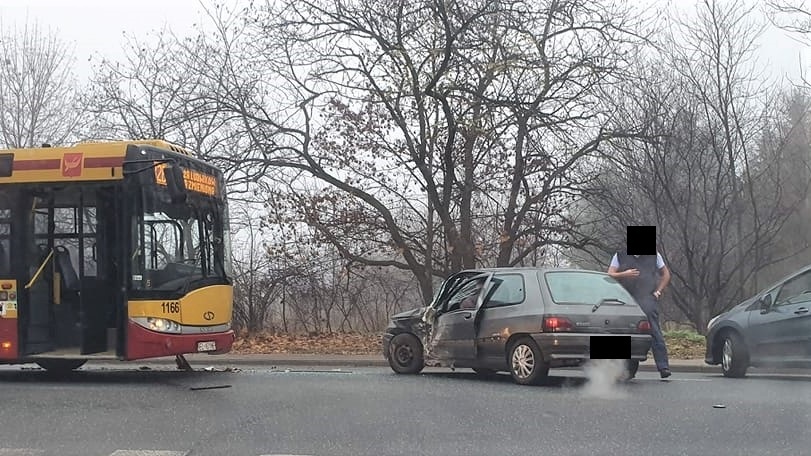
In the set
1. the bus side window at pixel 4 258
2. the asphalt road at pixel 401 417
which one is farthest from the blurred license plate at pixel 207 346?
the bus side window at pixel 4 258

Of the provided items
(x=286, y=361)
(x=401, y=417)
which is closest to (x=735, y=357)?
(x=401, y=417)

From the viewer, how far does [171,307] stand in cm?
1062

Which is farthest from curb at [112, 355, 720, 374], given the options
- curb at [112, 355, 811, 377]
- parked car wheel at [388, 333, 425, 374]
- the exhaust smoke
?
the exhaust smoke

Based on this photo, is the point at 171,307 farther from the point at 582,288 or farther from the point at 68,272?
the point at 582,288

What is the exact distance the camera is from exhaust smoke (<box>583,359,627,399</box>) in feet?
31.9

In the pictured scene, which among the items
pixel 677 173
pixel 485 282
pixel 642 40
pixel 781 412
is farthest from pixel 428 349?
pixel 677 173

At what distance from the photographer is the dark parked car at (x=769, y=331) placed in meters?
10.8

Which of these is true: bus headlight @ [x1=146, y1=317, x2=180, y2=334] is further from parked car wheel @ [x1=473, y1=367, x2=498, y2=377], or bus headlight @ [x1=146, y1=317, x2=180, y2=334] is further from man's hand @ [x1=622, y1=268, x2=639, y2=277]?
man's hand @ [x1=622, y1=268, x2=639, y2=277]

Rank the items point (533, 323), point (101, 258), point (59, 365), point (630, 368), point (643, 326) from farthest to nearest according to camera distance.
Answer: point (59, 365) < point (101, 258) < point (630, 368) < point (643, 326) < point (533, 323)

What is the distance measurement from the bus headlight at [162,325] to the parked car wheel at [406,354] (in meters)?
3.00

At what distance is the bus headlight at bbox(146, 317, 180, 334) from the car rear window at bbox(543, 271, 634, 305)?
14.9 feet

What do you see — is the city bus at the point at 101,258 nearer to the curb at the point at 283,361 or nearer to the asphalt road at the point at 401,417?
the asphalt road at the point at 401,417

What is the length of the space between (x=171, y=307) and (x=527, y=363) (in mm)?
4366

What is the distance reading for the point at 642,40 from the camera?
19266 millimetres
